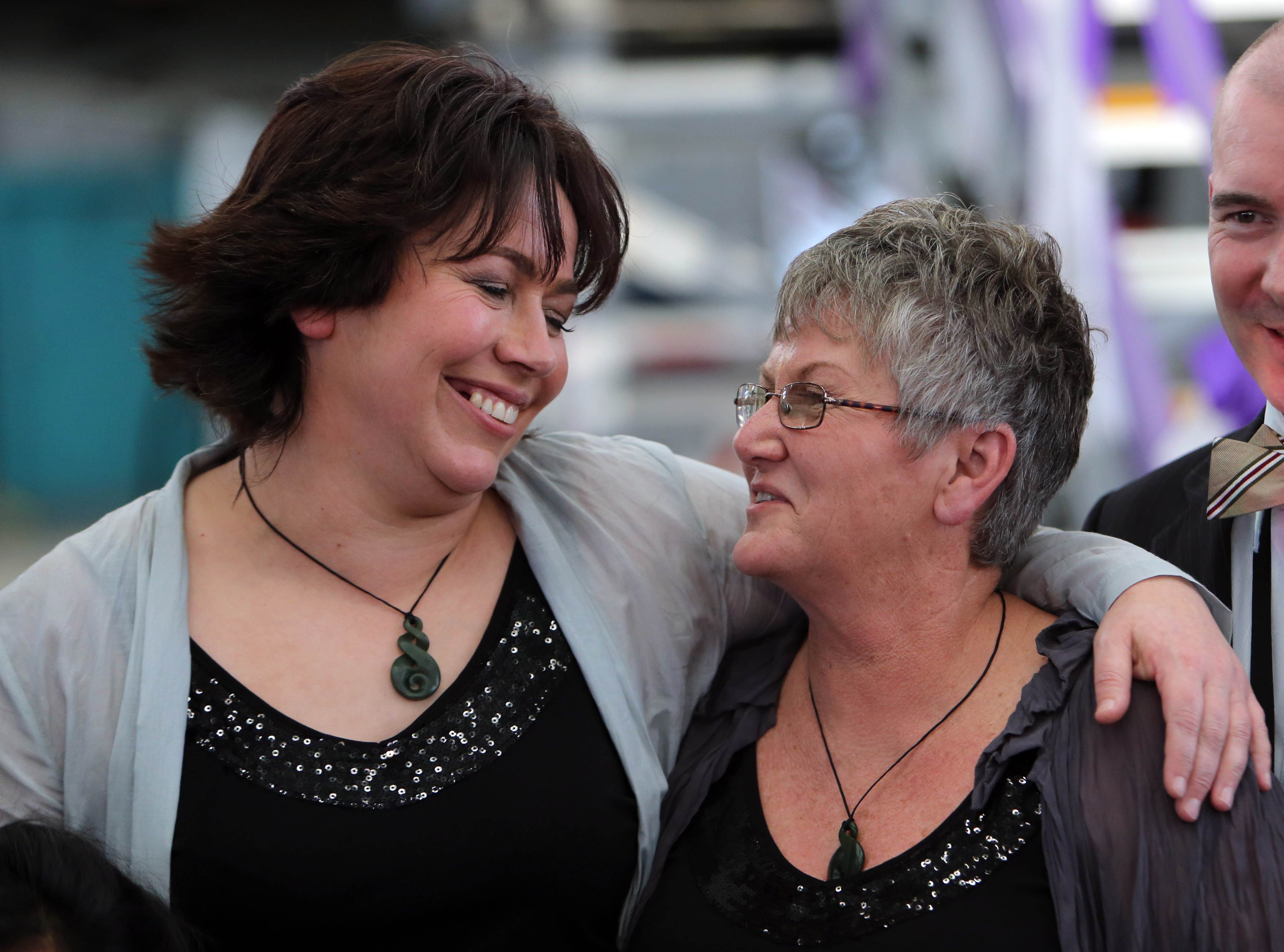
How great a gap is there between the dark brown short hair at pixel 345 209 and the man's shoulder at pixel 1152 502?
0.94 meters

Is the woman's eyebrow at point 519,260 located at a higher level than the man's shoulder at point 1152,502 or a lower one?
higher

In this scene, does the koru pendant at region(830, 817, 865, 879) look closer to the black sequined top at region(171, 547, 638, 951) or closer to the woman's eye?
the black sequined top at region(171, 547, 638, 951)

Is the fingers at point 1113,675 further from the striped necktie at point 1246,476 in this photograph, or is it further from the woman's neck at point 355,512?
the woman's neck at point 355,512

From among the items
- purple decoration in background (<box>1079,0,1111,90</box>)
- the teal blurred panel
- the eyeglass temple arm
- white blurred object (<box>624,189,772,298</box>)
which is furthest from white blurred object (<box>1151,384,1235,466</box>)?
the teal blurred panel

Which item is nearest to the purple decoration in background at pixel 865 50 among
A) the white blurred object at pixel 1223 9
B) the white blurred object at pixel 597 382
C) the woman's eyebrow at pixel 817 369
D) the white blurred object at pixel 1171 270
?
the white blurred object at pixel 1171 270

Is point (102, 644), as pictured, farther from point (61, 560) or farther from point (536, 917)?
point (536, 917)

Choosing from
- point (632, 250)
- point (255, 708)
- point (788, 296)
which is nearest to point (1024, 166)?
point (788, 296)

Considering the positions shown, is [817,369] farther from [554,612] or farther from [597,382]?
[597,382]

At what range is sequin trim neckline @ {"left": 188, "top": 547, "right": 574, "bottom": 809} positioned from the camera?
1555mm

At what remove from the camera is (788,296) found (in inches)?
67.6

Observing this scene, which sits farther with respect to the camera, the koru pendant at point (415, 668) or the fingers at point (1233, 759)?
the koru pendant at point (415, 668)

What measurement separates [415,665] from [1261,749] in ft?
3.43

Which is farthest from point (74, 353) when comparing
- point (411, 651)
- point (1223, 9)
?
point (411, 651)

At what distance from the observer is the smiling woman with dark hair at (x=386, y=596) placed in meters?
1.54
